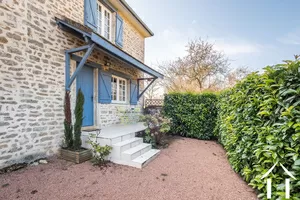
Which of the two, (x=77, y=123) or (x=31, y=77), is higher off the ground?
(x=31, y=77)

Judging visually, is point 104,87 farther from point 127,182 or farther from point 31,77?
point 127,182

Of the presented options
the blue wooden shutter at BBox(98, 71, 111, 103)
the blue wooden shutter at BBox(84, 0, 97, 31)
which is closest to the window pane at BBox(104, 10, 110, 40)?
the blue wooden shutter at BBox(84, 0, 97, 31)

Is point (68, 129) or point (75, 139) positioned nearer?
point (75, 139)

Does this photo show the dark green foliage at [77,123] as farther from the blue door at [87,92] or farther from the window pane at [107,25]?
the window pane at [107,25]

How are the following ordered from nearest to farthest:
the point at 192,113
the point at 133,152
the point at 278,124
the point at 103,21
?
the point at 278,124 → the point at 133,152 → the point at 103,21 → the point at 192,113

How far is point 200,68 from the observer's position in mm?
13906

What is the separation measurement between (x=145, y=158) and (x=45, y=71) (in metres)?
3.37

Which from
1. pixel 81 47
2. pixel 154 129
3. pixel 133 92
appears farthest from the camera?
pixel 133 92

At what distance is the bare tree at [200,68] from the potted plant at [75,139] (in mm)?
10914

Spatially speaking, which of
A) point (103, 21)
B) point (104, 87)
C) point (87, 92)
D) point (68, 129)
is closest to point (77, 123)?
point (68, 129)

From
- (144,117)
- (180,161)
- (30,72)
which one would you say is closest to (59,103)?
(30,72)

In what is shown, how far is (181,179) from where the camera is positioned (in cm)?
309

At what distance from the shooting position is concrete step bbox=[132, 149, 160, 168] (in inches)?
143

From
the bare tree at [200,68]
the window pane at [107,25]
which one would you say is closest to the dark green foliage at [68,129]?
the window pane at [107,25]
